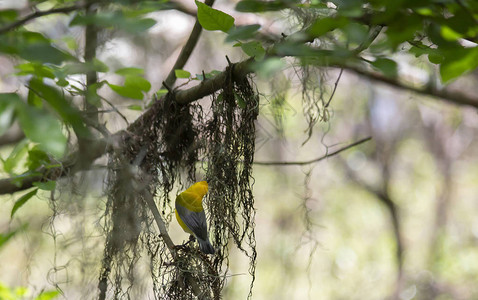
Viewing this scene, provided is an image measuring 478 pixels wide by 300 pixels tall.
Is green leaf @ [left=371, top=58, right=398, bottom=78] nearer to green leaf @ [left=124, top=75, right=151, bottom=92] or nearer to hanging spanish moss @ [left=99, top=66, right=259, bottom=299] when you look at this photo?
hanging spanish moss @ [left=99, top=66, right=259, bottom=299]

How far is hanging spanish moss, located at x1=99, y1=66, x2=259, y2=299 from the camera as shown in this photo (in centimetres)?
173

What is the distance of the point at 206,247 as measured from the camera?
6.10 ft

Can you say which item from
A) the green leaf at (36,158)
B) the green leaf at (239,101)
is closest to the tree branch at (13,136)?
the green leaf at (36,158)

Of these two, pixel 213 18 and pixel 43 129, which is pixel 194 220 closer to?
pixel 213 18

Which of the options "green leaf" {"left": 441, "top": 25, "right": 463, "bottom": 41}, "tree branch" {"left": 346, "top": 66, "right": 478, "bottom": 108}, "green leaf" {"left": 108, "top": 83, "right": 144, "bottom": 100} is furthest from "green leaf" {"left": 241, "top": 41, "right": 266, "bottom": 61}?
"tree branch" {"left": 346, "top": 66, "right": 478, "bottom": 108}

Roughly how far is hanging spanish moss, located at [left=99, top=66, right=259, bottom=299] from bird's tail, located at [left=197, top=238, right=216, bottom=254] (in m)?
0.02

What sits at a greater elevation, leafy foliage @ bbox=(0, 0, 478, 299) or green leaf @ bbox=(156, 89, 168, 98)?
green leaf @ bbox=(156, 89, 168, 98)

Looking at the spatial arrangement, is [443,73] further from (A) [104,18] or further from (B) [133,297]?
(B) [133,297]

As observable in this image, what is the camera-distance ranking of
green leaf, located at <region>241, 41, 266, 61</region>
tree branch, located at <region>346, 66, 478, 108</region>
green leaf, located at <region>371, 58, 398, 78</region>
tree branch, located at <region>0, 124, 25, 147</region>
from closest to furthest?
green leaf, located at <region>371, 58, 398, 78</region>
green leaf, located at <region>241, 41, 266, 61</region>
tree branch, located at <region>0, 124, 25, 147</region>
tree branch, located at <region>346, 66, 478, 108</region>

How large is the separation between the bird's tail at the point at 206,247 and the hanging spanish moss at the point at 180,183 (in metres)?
0.02

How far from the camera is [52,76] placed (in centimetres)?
165

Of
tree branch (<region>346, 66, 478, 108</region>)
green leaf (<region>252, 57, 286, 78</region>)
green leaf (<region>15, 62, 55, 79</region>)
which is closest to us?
green leaf (<region>252, 57, 286, 78</region>)

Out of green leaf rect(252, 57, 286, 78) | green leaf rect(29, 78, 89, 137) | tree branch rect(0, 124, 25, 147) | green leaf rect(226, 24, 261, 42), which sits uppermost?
tree branch rect(0, 124, 25, 147)

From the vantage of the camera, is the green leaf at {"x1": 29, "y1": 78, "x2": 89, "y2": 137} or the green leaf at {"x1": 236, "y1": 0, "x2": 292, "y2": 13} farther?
the green leaf at {"x1": 236, "y1": 0, "x2": 292, "y2": 13}
